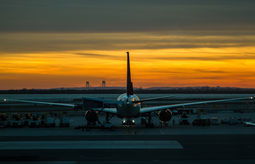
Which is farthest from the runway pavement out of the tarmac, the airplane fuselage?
the airplane fuselage

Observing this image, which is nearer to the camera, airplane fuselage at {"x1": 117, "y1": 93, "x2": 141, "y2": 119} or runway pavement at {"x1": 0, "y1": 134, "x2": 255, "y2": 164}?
runway pavement at {"x1": 0, "y1": 134, "x2": 255, "y2": 164}

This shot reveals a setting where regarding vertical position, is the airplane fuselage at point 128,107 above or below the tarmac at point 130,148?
above

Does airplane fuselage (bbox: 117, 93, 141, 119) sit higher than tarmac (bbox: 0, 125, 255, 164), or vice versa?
airplane fuselage (bbox: 117, 93, 141, 119)

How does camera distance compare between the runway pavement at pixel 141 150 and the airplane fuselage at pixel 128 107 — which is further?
the airplane fuselage at pixel 128 107

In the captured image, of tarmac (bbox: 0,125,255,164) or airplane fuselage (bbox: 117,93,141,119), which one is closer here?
tarmac (bbox: 0,125,255,164)

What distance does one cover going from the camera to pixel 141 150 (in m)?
31.0

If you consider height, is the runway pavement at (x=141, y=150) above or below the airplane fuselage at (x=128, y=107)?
below

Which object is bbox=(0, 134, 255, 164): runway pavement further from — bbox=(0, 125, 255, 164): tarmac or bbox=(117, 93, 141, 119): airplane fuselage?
bbox=(117, 93, 141, 119): airplane fuselage

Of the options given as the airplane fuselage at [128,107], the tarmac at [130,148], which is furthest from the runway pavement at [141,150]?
the airplane fuselage at [128,107]

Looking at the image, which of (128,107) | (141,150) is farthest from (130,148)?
(128,107)

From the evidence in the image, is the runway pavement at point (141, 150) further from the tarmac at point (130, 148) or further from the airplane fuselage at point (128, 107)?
the airplane fuselage at point (128, 107)

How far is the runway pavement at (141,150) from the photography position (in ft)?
89.6

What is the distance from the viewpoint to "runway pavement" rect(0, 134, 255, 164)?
27.3 meters

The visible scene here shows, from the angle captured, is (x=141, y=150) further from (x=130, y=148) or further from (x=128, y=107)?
(x=128, y=107)
